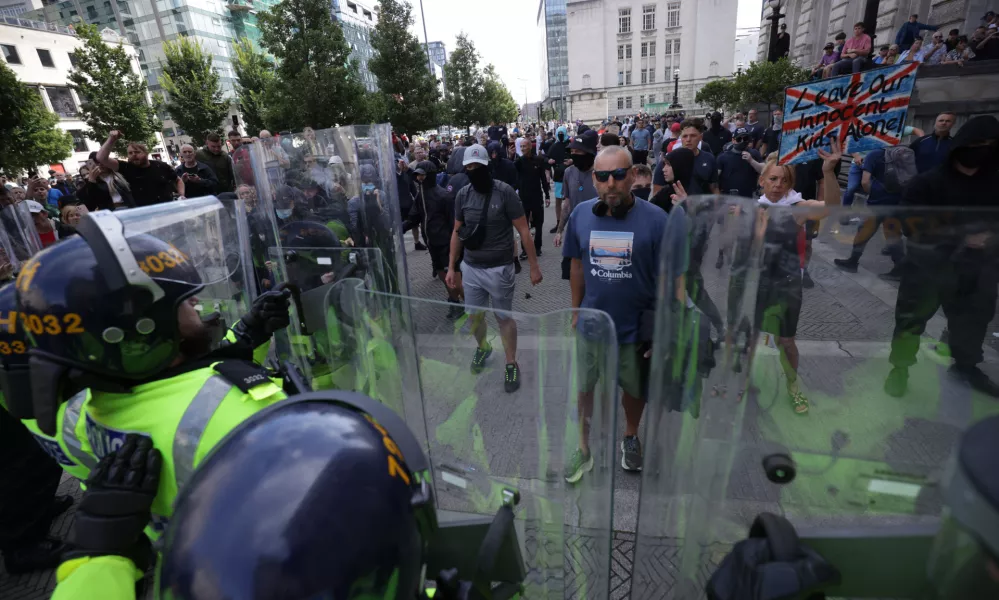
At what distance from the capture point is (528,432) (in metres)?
1.72

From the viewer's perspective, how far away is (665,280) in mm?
1353

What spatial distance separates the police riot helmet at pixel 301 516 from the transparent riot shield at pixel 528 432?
505 mm

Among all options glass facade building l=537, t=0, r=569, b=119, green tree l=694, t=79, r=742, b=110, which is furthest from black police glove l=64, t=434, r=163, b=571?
glass facade building l=537, t=0, r=569, b=119

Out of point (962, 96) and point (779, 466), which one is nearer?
point (779, 466)

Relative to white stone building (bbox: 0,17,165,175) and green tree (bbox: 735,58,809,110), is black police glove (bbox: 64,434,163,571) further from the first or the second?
white stone building (bbox: 0,17,165,175)

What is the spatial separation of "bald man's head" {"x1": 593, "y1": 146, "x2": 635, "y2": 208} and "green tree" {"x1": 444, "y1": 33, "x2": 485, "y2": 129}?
35866 mm

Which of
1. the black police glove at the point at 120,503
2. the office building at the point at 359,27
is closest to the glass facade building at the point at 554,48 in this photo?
the office building at the point at 359,27

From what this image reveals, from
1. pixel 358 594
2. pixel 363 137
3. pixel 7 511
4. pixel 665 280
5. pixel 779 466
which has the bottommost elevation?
pixel 7 511

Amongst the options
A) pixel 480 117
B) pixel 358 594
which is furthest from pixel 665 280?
pixel 480 117

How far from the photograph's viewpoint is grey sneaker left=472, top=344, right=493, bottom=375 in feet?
5.89

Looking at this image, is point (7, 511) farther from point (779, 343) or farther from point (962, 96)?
point (962, 96)

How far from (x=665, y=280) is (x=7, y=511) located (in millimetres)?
3963

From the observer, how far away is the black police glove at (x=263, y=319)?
2.24m

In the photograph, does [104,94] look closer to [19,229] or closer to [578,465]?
[19,229]
